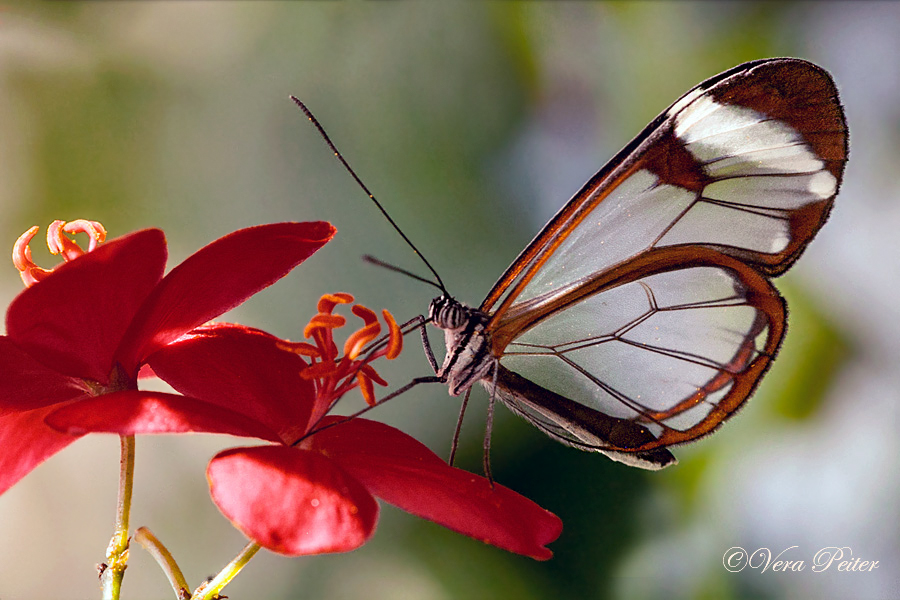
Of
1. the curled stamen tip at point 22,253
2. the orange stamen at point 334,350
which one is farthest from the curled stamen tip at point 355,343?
the curled stamen tip at point 22,253

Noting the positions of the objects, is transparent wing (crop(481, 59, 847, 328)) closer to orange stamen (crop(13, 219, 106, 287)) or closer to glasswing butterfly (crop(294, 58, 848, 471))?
glasswing butterfly (crop(294, 58, 848, 471))

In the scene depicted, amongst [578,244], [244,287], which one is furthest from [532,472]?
[244,287]

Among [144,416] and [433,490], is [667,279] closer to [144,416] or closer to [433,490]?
[433,490]

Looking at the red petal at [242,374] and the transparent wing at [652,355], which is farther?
the transparent wing at [652,355]

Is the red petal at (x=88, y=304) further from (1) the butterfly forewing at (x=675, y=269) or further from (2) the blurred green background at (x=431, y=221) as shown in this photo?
(2) the blurred green background at (x=431, y=221)

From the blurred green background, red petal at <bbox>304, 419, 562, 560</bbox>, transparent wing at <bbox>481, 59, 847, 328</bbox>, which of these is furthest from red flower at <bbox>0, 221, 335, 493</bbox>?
the blurred green background

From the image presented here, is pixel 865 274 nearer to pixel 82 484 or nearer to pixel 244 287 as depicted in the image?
pixel 244 287
